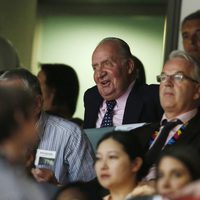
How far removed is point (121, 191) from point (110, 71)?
1.42 m

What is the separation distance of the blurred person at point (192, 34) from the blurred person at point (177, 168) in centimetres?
153

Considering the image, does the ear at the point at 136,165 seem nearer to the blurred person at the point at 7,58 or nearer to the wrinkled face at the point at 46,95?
the wrinkled face at the point at 46,95

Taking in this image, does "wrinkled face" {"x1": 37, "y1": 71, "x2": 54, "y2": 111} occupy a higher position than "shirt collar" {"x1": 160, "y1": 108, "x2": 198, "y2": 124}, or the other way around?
"shirt collar" {"x1": 160, "y1": 108, "x2": 198, "y2": 124}

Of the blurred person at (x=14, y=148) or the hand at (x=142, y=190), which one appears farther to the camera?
the hand at (x=142, y=190)

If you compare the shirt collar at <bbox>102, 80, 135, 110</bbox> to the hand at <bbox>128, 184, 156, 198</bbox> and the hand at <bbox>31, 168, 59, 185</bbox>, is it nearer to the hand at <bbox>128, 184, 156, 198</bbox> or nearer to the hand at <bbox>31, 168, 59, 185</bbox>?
the hand at <bbox>31, 168, 59, 185</bbox>

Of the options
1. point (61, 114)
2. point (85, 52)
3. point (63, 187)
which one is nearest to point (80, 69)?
point (85, 52)

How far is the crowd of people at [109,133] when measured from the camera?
135 inches

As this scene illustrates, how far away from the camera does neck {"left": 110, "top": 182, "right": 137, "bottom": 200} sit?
15.3ft

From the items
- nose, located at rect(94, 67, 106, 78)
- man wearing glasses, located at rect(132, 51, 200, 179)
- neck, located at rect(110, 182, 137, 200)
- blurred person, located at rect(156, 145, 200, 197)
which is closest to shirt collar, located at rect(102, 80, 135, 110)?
nose, located at rect(94, 67, 106, 78)

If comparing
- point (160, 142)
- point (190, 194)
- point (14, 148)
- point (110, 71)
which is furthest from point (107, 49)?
point (190, 194)

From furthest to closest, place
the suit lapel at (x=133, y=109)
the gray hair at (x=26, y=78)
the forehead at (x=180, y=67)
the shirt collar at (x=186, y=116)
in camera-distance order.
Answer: the suit lapel at (x=133, y=109) < the gray hair at (x=26, y=78) < the forehead at (x=180, y=67) < the shirt collar at (x=186, y=116)

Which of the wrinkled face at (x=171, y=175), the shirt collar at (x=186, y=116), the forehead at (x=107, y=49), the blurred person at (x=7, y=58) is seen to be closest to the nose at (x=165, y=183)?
the wrinkled face at (x=171, y=175)

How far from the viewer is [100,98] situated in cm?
606

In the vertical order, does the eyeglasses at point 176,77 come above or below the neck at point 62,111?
above
